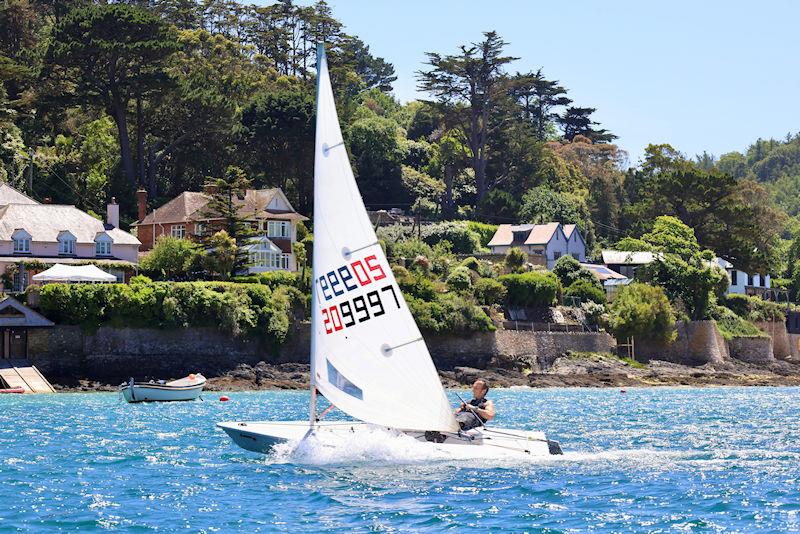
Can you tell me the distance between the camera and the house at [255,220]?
7962 cm

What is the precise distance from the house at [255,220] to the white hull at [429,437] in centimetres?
5109

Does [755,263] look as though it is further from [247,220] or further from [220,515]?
[220,515]

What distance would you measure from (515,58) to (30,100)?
137 feet

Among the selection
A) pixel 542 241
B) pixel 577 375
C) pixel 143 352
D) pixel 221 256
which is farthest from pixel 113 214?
pixel 542 241

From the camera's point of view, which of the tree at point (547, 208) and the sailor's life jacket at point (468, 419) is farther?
the tree at point (547, 208)

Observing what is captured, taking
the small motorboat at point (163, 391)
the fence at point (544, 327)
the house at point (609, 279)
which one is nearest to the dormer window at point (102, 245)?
the small motorboat at point (163, 391)

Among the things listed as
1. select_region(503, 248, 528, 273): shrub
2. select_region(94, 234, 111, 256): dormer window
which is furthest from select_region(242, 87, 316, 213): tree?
select_region(94, 234, 111, 256): dormer window

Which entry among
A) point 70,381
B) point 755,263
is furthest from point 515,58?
point 70,381

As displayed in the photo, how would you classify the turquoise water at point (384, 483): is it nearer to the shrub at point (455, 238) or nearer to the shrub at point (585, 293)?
the shrub at point (585, 293)

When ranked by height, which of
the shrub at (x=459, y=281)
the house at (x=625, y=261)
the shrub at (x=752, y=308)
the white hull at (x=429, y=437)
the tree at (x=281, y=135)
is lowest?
the white hull at (x=429, y=437)

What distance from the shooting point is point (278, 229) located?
82.8 meters

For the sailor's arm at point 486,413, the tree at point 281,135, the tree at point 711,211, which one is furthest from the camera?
the tree at point 711,211

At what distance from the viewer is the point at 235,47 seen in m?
125

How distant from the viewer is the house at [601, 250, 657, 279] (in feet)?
335
